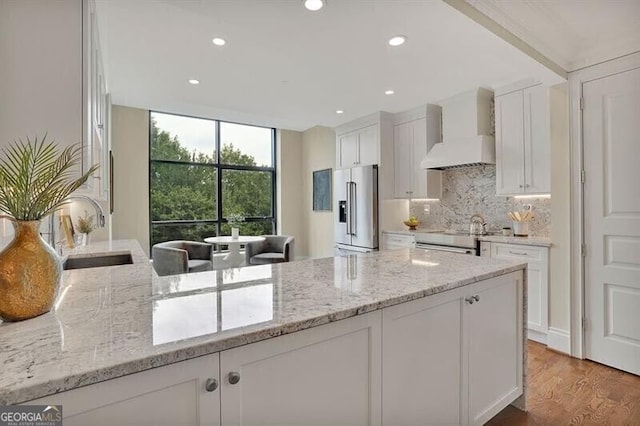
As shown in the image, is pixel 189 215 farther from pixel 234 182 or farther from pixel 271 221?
pixel 271 221

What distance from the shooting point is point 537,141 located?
330cm

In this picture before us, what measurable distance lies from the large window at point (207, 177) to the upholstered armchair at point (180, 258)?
1245mm

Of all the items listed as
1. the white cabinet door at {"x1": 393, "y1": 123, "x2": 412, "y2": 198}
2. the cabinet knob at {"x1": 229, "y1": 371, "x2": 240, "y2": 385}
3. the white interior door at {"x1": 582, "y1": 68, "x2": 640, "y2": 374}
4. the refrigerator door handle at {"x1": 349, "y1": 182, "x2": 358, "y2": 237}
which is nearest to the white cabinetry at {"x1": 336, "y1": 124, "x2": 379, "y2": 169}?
the white cabinet door at {"x1": 393, "y1": 123, "x2": 412, "y2": 198}

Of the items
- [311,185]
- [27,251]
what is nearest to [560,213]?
[27,251]

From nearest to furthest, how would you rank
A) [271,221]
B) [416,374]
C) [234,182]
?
[416,374] < [234,182] < [271,221]

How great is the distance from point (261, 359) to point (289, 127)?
582 cm

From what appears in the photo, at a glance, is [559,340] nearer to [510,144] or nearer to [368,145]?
[510,144]

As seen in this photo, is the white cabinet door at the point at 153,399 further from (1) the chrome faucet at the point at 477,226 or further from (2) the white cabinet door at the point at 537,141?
(1) the chrome faucet at the point at 477,226

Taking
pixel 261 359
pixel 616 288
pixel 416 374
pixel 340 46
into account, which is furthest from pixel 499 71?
pixel 261 359

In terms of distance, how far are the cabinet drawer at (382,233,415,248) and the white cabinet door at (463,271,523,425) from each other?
231 centimetres

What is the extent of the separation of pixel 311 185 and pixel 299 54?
378 centimetres

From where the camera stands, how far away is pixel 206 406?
855 mm

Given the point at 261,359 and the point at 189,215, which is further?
the point at 189,215

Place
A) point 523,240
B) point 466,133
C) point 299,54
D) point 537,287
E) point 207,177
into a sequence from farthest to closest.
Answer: point 207,177 < point 466,133 < point 523,240 < point 537,287 < point 299,54
